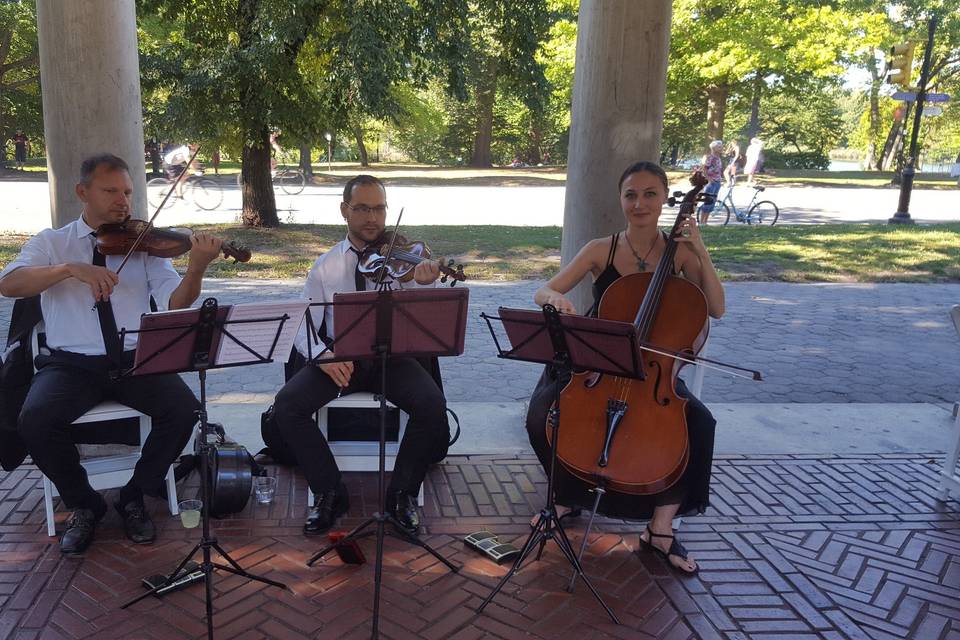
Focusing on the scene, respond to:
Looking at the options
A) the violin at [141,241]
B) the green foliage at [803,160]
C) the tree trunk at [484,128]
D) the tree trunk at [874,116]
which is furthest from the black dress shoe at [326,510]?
the tree trunk at [874,116]

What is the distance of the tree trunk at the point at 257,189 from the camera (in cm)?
1269

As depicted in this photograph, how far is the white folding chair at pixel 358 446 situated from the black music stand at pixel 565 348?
0.97m

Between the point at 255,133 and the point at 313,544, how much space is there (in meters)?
9.30

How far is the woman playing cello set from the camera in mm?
3494

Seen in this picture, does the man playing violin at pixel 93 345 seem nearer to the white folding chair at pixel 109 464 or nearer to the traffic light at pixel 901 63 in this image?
the white folding chair at pixel 109 464

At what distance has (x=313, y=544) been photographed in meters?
3.56

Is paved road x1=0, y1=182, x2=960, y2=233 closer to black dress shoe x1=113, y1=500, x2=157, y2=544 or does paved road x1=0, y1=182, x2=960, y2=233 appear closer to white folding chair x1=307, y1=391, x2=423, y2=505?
black dress shoe x1=113, y1=500, x2=157, y2=544

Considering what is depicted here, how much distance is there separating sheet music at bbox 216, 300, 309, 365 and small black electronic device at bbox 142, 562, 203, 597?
938 millimetres

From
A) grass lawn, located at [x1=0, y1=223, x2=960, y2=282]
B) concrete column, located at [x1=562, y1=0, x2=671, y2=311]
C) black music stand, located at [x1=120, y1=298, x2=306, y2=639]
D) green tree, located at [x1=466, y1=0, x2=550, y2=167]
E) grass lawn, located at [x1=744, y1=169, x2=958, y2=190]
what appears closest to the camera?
black music stand, located at [x1=120, y1=298, x2=306, y2=639]

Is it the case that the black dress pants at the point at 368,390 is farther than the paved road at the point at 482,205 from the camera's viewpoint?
No

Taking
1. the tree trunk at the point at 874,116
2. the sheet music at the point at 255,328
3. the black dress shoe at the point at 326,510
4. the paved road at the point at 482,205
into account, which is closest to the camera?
the sheet music at the point at 255,328

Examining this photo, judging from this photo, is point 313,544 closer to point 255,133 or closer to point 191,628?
point 191,628

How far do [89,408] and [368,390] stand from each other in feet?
4.20

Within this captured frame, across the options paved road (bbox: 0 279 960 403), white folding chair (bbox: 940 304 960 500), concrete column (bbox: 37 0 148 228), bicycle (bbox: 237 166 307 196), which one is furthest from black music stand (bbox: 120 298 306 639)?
bicycle (bbox: 237 166 307 196)
